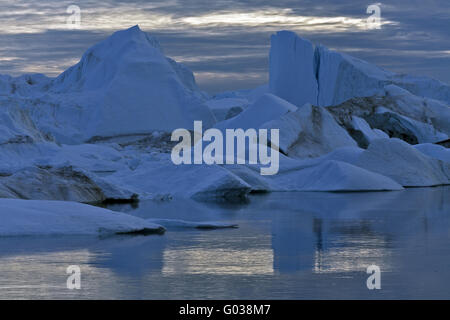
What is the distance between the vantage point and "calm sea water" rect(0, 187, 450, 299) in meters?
4.50

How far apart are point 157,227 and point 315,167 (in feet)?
29.9

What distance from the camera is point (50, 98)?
138 feet

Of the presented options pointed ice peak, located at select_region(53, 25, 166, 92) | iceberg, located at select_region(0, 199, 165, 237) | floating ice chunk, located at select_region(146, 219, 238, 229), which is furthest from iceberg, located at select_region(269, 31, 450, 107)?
iceberg, located at select_region(0, 199, 165, 237)

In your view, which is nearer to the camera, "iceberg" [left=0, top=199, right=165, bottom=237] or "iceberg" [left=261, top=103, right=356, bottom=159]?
"iceberg" [left=0, top=199, right=165, bottom=237]

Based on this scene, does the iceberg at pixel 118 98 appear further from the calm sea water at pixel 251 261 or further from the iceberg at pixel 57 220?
the iceberg at pixel 57 220

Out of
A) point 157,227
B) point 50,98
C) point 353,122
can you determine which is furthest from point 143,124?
point 157,227

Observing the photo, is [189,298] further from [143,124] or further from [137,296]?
[143,124]

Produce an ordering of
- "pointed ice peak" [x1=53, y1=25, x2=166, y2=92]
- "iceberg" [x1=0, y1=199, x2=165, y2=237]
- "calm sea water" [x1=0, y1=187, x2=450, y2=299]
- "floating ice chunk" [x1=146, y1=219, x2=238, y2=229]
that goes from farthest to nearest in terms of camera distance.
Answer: "pointed ice peak" [x1=53, y1=25, x2=166, y2=92] → "floating ice chunk" [x1=146, y1=219, x2=238, y2=229] → "iceberg" [x1=0, y1=199, x2=165, y2=237] → "calm sea water" [x1=0, y1=187, x2=450, y2=299]

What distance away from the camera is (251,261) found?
5680 mm

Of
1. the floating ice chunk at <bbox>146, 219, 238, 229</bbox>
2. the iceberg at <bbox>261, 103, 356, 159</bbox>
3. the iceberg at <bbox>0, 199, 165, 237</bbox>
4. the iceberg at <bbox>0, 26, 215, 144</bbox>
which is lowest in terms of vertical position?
the iceberg at <bbox>0, 26, 215, 144</bbox>

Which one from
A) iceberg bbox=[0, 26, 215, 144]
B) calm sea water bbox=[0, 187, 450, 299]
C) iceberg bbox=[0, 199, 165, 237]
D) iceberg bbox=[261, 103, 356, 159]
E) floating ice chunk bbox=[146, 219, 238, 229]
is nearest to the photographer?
calm sea water bbox=[0, 187, 450, 299]

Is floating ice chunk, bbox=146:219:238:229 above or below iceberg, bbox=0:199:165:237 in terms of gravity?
below

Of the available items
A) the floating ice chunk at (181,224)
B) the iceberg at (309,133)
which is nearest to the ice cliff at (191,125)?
the iceberg at (309,133)

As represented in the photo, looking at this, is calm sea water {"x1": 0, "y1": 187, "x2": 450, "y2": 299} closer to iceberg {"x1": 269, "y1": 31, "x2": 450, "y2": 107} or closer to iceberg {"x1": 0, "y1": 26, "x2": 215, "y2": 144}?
iceberg {"x1": 269, "y1": 31, "x2": 450, "y2": 107}
